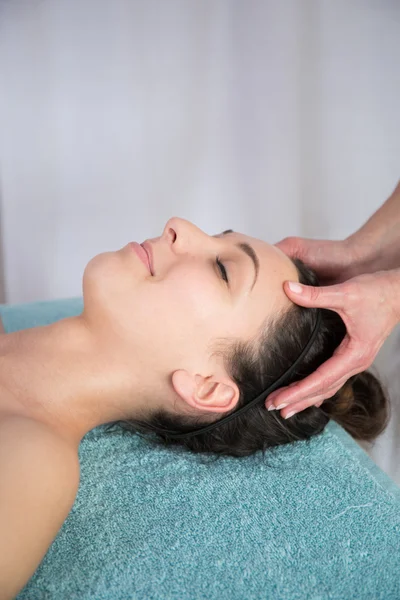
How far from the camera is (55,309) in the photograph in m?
2.16

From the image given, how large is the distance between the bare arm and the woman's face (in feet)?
0.82

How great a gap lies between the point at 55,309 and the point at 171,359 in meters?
0.89

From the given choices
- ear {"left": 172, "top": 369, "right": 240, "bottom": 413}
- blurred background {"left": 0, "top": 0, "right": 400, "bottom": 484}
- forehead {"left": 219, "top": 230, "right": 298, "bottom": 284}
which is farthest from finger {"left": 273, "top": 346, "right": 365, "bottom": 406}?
blurred background {"left": 0, "top": 0, "right": 400, "bottom": 484}

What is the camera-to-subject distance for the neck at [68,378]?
4.50 ft

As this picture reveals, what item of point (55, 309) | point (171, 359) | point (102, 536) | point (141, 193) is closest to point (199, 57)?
point (141, 193)

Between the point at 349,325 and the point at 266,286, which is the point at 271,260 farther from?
the point at 349,325

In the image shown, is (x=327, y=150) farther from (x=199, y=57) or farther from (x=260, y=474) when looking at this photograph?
(x=260, y=474)

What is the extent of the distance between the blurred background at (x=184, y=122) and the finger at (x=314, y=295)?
5.14ft

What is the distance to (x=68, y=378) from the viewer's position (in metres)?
1.39

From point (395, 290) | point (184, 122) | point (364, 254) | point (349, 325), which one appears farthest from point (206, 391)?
point (184, 122)

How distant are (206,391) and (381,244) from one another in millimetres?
806

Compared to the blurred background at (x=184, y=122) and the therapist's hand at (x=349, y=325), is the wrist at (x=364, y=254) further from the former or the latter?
the blurred background at (x=184, y=122)

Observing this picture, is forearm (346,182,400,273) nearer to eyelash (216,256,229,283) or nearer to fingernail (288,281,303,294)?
fingernail (288,281,303,294)

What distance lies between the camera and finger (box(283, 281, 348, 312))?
4.65ft
